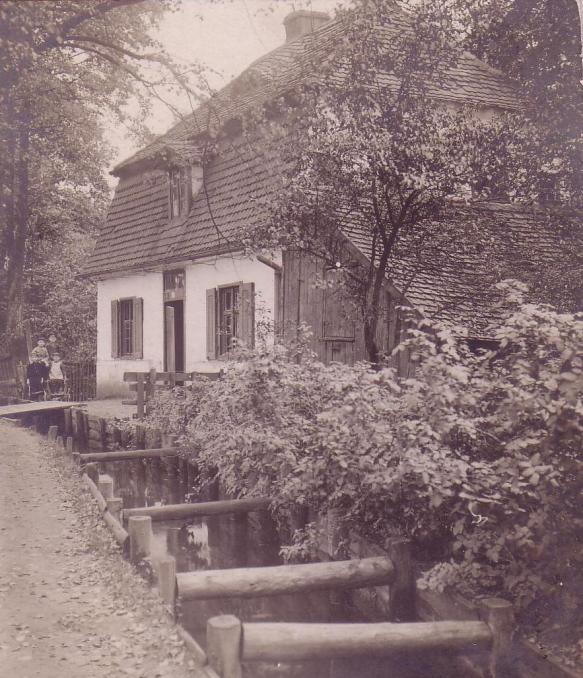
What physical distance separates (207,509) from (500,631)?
13.2 feet

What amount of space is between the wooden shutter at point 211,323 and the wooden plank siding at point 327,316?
2752mm

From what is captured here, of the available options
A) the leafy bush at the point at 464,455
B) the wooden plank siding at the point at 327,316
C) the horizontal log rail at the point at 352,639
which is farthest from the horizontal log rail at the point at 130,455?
the horizontal log rail at the point at 352,639

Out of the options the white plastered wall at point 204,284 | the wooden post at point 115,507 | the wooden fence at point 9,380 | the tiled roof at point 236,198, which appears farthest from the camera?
the wooden fence at point 9,380

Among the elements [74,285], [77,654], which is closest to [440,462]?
[77,654]

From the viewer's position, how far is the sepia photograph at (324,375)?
495cm

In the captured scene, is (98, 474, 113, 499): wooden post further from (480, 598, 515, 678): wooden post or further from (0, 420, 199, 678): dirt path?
(480, 598, 515, 678): wooden post

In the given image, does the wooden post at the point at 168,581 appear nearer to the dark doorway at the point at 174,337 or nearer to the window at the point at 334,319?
the window at the point at 334,319

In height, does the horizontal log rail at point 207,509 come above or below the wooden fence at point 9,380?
below

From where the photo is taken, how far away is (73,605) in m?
5.77

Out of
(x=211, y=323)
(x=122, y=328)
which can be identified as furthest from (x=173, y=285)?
(x=122, y=328)

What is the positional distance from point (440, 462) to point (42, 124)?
17.0 meters

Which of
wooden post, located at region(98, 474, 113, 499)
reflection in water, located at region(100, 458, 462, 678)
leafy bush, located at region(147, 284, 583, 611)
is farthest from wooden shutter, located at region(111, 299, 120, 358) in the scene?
leafy bush, located at region(147, 284, 583, 611)

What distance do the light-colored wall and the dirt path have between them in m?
5.89

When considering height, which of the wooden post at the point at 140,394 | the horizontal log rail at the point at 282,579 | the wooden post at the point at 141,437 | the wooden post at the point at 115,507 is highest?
the wooden post at the point at 140,394
